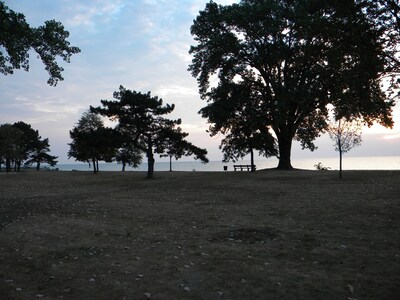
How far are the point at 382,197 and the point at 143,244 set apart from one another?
12.9 metres

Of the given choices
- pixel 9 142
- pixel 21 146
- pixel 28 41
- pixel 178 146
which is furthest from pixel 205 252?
pixel 21 146

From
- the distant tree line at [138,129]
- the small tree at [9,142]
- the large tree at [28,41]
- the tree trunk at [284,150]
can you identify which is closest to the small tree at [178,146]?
the distant tree line at [138,129]

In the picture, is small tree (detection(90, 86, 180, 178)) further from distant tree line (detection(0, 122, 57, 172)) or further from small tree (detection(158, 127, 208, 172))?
distant tree line (detection(0, 122, 57, 172))

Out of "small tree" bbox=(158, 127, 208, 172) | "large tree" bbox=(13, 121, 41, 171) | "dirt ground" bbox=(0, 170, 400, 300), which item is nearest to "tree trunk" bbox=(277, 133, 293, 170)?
"small tree" bbox=(158, 127, 208, 172)

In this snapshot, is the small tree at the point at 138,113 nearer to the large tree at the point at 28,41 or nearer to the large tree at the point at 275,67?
the large tree at the point at 275,67

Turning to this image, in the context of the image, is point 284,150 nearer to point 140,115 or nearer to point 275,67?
point 275,67

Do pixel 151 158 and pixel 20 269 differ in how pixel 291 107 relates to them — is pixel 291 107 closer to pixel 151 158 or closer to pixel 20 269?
pixel 151 158

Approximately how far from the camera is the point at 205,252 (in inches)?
325

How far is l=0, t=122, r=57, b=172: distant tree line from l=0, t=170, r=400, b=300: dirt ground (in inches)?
2045

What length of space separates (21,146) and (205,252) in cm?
7699

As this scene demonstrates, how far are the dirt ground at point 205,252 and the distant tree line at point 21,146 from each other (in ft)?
170

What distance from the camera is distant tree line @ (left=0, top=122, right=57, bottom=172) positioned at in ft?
193

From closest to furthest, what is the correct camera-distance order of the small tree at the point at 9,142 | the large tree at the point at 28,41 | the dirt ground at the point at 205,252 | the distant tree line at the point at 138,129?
the dirt ground at the point at 205,252 < the large tree at the point at 28,41 < the distant tree line at the point at 138,129 < the small tree at the point at 9,142

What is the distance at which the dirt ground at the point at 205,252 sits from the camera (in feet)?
19.7
